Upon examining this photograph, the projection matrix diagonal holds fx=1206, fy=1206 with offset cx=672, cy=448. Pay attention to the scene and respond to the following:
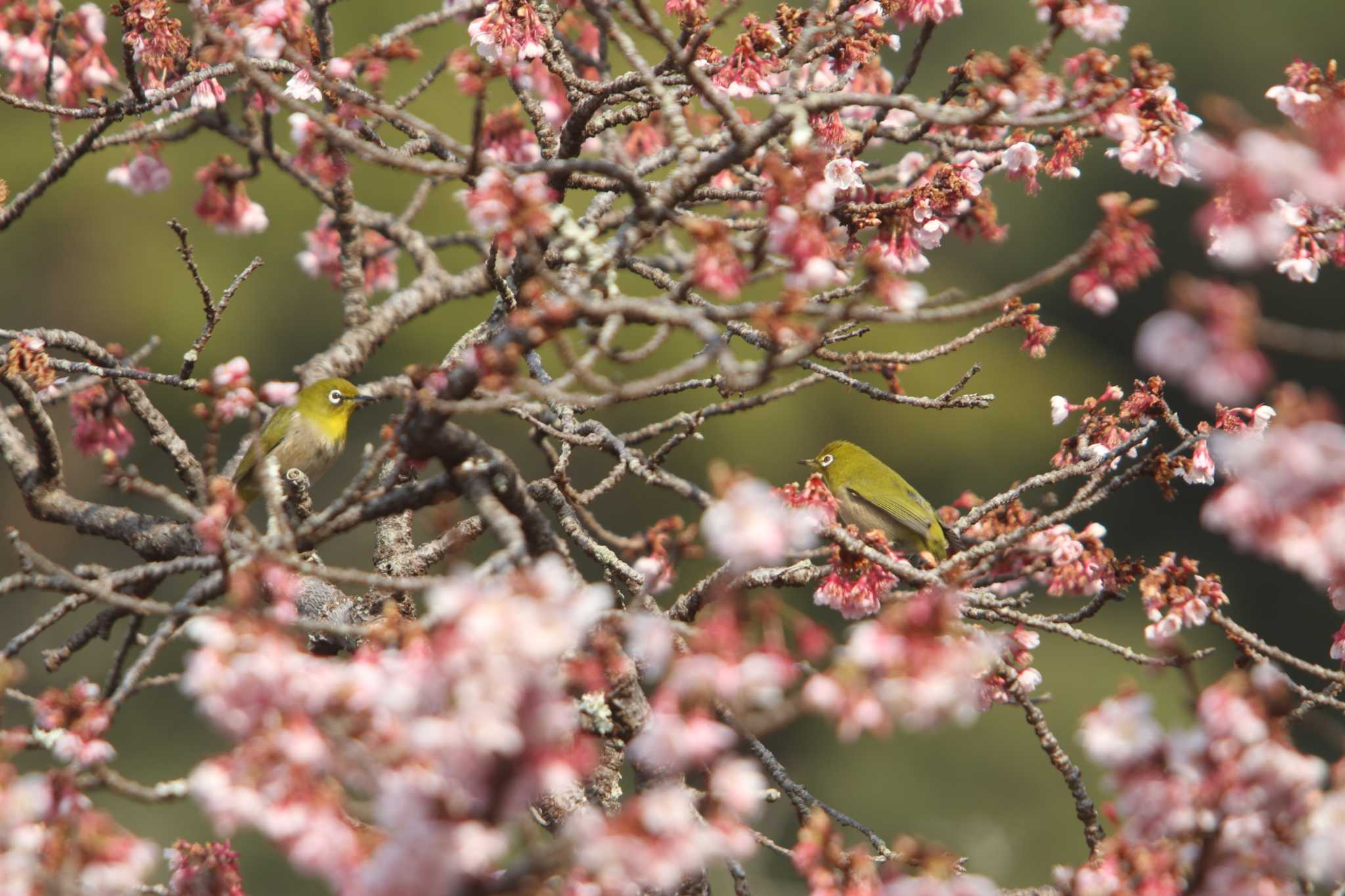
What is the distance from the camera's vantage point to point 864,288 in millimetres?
1654

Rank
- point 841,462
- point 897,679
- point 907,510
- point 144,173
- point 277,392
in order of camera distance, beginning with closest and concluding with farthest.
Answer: point 897,679 < point 277,392 < point 144,173 < point 907,510 < point 841,462

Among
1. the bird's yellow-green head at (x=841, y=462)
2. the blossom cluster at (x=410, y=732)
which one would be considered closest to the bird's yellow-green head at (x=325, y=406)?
the bird's yellow-green head at (x=841, y=462)

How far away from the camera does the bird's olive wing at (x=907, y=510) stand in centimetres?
424

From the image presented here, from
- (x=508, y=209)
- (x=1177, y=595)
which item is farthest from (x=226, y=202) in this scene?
(x=1177, y=595)

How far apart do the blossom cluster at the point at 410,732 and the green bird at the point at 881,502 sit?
305 centimetres

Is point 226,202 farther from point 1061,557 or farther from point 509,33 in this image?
point 1061,557

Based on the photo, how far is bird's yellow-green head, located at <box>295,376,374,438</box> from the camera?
4090 millimetres

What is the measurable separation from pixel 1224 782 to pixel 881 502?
9.55ft

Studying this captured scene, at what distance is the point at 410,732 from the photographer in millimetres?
1194

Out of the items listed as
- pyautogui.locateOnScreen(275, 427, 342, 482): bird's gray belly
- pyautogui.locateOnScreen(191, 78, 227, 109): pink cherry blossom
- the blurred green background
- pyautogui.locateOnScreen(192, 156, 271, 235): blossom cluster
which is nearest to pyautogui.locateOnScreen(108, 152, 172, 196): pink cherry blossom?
pyautogui.locateOnScreen(192, 156, 271, 235): blossom cluster

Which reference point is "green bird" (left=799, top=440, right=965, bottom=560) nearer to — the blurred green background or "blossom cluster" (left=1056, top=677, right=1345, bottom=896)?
"blossom cluster" (left=1056, top=677, right=1345, bottom=896)

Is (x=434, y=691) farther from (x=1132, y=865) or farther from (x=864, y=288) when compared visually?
(x=1132, y=865)

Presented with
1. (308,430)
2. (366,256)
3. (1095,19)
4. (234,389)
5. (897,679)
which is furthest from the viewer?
(366,256)

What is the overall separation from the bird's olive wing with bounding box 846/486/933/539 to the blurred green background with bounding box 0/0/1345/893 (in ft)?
13.9
